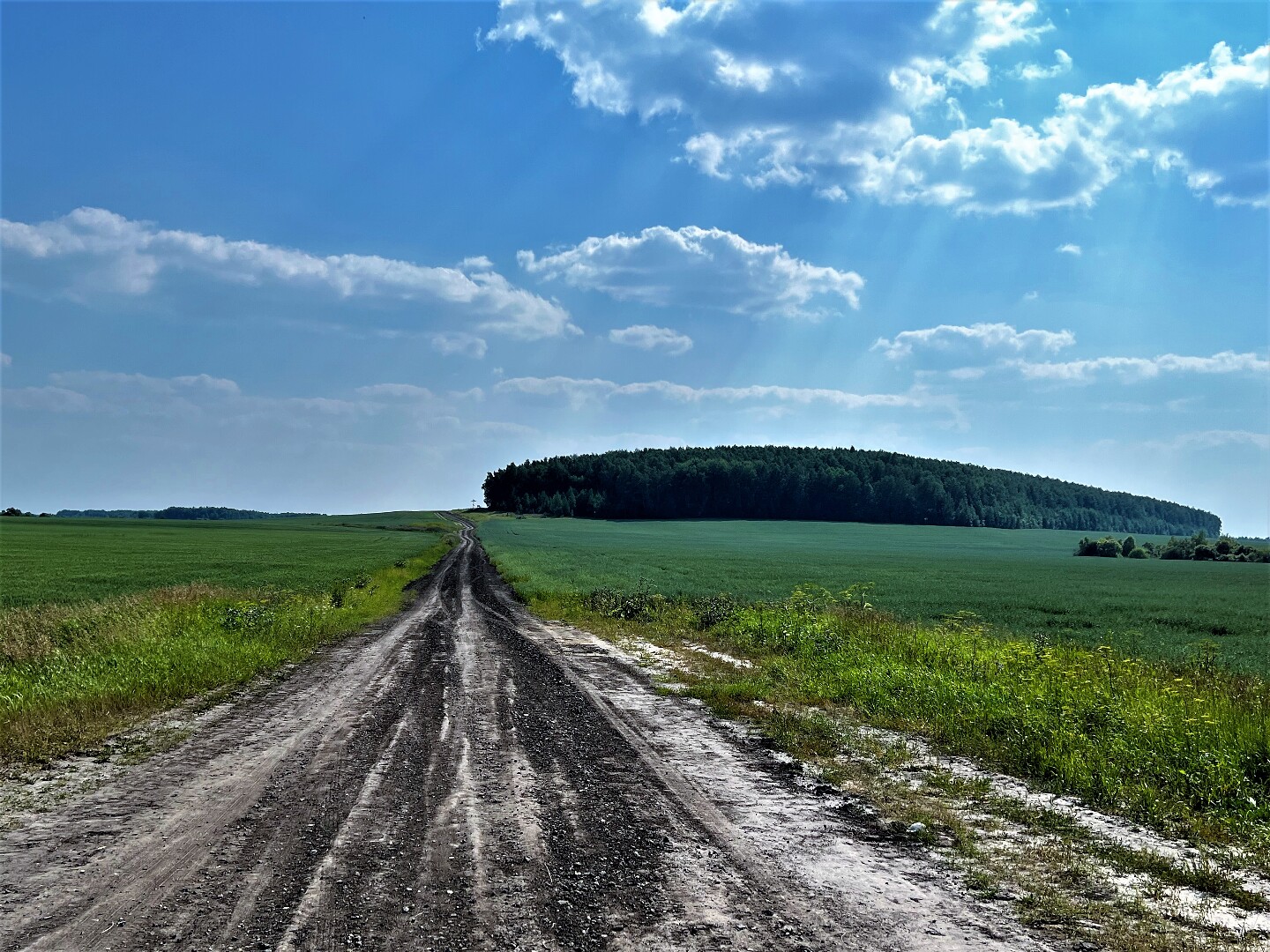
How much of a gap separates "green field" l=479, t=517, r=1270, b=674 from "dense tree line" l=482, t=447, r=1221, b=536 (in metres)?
52.1

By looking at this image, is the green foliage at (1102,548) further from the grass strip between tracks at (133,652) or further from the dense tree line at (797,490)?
the grass strip between tracks at (133,652)

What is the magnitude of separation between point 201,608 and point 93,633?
4.58 metres

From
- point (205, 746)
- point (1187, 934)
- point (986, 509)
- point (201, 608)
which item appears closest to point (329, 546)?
point (201, 608)

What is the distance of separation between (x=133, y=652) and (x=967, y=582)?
47.6 meters

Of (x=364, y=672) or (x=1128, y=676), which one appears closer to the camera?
(x=1128, y=676)

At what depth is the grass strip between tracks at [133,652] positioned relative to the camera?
9.93m

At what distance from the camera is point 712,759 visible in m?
9.11

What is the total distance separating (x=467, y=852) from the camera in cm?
601

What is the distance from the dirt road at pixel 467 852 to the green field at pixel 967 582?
16.3 m

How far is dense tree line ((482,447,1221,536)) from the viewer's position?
15712 cm

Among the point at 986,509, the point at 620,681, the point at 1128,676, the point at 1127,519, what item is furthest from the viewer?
the point at 1127,519

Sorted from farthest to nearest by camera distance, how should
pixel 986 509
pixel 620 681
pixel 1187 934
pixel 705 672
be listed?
pixel 986 509, pixel 705 672, pixel 620 681, pixel 1187 934

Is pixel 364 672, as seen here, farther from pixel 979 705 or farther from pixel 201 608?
pixel 979 705

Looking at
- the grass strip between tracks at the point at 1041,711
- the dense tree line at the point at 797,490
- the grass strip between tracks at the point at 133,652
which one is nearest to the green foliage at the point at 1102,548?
the dense tree line at the point at 797,490
